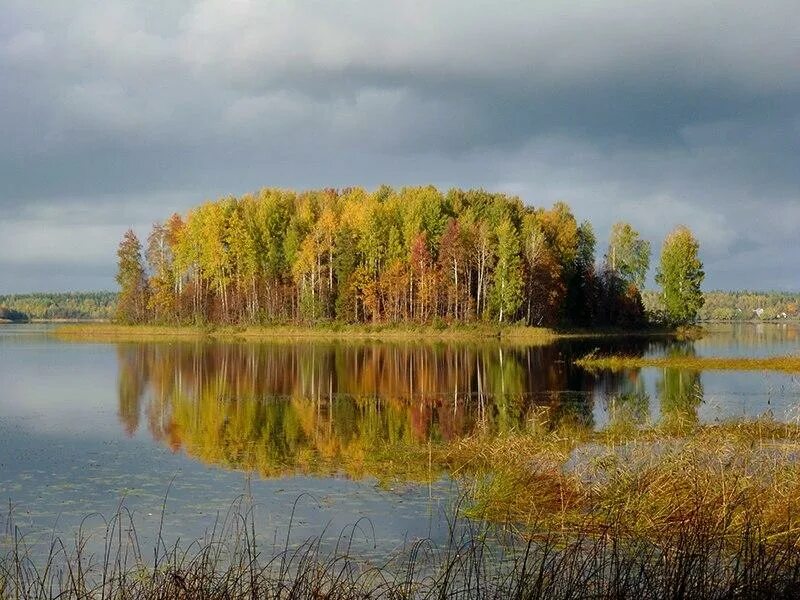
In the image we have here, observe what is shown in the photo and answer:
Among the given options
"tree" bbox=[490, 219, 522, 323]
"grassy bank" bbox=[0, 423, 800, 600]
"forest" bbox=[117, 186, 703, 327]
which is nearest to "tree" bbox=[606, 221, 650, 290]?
"forest" bbox=[117, 186, 703, 327]

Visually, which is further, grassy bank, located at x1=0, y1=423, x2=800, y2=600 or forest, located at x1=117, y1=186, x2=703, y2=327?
forest, located at x1=117, y1=186, x2=703, y2=327

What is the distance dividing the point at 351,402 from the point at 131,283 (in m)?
66.3

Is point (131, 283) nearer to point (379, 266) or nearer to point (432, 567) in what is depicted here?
point (379, 266)

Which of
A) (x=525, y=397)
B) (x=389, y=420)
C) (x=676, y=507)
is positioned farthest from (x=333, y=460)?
(x=525, y=397)

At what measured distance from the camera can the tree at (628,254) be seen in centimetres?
9719

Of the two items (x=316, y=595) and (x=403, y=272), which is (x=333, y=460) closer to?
(x=316, y=595)

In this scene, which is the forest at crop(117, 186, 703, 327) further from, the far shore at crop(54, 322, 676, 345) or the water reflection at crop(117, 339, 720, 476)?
the water reflection at crop(117, 339, 720, 476)

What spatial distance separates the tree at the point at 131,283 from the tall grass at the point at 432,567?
78.6 metres

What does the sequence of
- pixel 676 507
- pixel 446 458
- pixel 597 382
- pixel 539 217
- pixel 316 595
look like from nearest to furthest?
pixel 316 595, pixel 676 507, pixel 446 458, pixel 597 382, pixel 539 217

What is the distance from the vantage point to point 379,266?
79.8 metres

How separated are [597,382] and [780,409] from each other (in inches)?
380

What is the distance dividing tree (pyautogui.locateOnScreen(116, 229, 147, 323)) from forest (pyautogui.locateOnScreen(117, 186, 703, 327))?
0.35 feet

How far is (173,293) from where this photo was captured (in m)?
87.9

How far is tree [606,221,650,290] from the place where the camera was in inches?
3826
